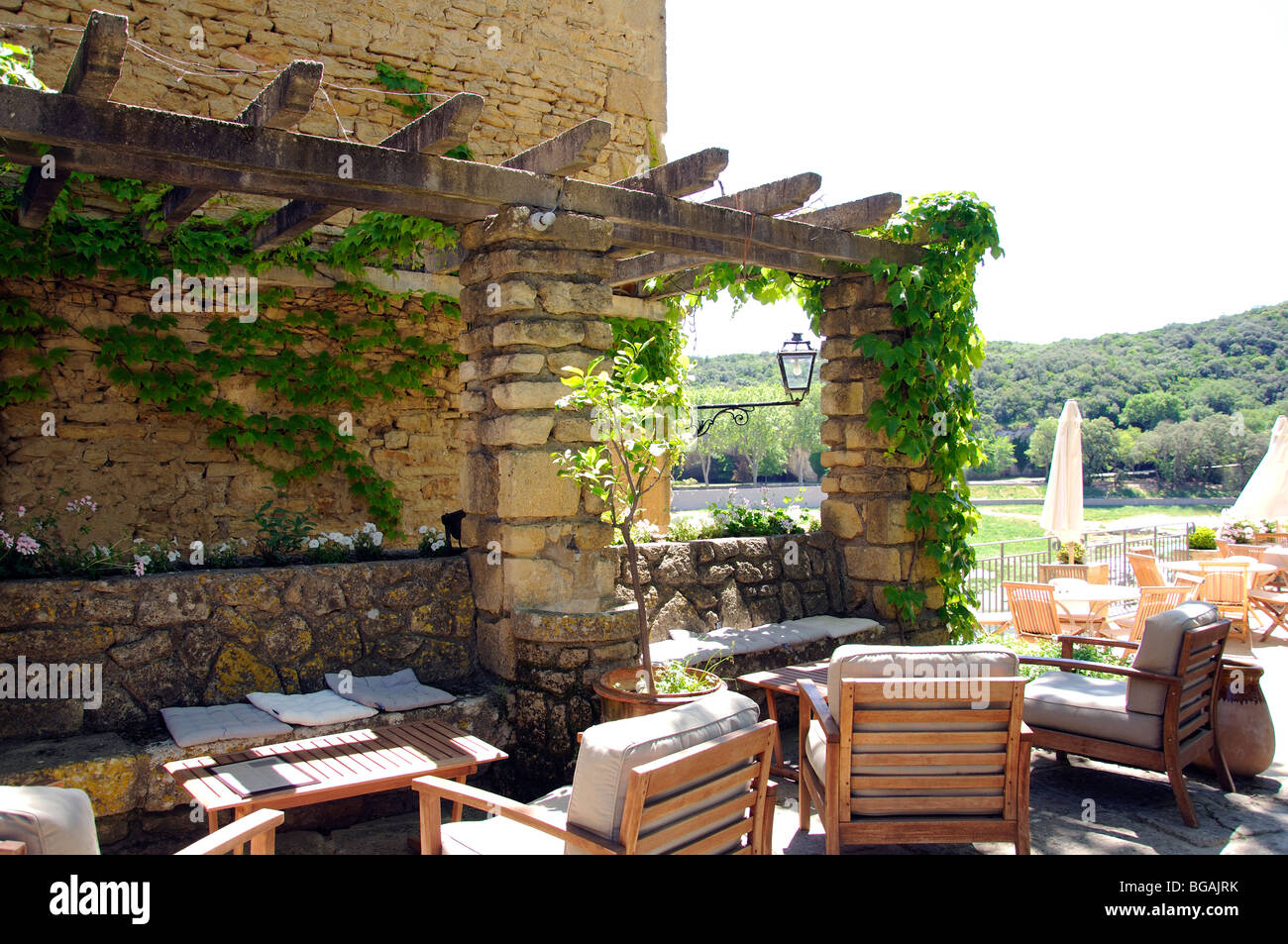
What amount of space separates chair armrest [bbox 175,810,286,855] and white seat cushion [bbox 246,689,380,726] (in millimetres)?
1085

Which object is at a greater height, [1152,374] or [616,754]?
[1152,374]

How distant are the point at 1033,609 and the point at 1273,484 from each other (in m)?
4.79

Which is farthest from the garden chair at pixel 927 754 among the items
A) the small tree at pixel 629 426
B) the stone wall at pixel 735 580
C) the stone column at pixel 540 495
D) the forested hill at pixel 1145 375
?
the forested hill at pixel 1145 375

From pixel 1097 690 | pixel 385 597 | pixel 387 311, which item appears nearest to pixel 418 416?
pixel 387 311

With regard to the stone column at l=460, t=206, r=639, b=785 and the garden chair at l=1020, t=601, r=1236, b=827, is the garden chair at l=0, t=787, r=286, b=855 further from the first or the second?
the garden chair at l=1020, t=601, r=1236, b=827

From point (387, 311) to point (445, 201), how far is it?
10.8ft

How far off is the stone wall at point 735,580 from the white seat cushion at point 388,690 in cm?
128

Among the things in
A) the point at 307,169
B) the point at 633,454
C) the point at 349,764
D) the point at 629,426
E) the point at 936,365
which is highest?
the point at 307,169

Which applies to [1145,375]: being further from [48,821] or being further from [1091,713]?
[48,821]

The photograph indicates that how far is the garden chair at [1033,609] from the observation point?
6.51 meters

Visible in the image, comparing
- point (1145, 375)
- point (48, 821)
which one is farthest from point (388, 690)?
point (1145, 375)

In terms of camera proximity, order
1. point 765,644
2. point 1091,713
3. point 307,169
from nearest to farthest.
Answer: point 307,169
point 1091,713
point 765,644

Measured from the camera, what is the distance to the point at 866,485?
5.89 m
